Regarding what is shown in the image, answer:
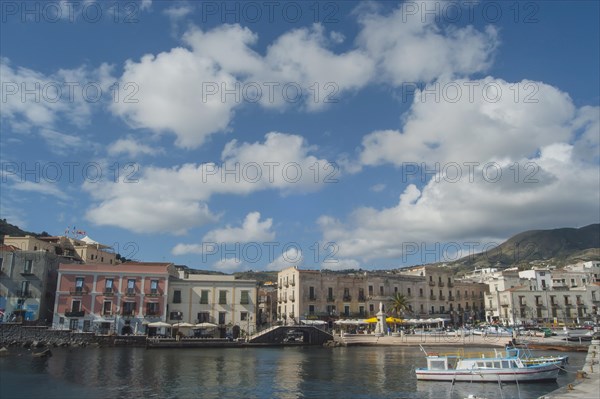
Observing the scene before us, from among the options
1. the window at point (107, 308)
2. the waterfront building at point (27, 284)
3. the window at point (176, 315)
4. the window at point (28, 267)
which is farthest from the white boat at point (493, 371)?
the window at point (28, 267)

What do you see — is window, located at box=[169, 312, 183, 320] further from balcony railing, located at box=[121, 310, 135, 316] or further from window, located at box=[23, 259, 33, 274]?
window, located at box=[23, 259, 33, 274]

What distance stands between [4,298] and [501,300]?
248 ft

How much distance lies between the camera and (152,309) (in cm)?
6438

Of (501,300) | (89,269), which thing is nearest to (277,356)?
(89,269)

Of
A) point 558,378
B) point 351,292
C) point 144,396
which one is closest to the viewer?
point 144,396

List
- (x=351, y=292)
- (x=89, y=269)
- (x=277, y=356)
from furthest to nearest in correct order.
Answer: (x=351, y=292) < (x=89, y=269) < (x=277, y=356)

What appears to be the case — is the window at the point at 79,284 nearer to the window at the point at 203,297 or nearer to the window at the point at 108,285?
the window at the point at 108,285

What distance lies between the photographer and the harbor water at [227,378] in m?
28.7

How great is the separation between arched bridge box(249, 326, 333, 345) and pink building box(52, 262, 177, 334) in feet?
42.9

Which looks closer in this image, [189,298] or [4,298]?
[4,298]

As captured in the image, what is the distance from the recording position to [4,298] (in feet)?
198

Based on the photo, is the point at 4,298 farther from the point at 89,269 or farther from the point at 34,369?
the point at 34,369

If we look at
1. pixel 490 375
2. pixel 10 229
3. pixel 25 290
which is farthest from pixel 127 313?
pixel 10 229

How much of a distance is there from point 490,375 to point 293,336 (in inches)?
1642
